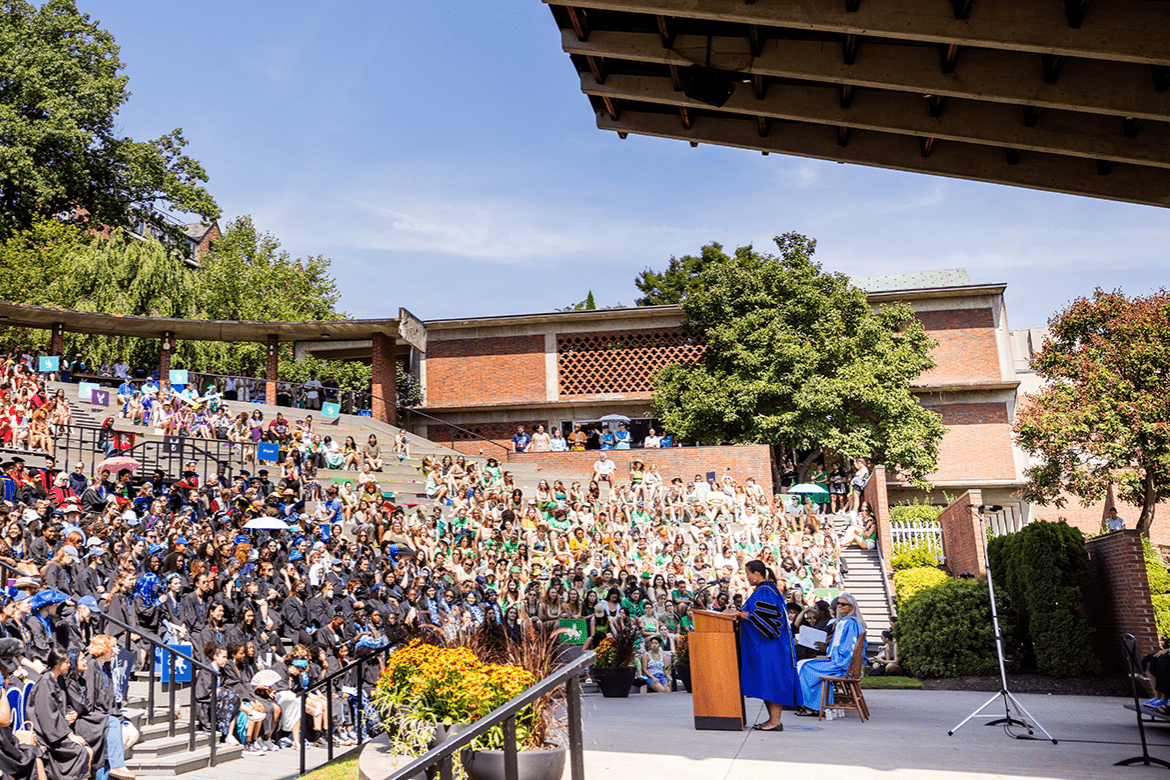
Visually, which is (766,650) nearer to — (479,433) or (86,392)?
(86,392)

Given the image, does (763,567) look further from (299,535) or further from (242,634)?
(299,535)

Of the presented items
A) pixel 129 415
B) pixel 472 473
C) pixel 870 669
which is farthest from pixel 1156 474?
pixel 129 415

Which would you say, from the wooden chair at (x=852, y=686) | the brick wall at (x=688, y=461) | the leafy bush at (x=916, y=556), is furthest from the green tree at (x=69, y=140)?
the wooden chair at (x=852, y=686)

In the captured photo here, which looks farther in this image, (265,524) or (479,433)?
(479,433)

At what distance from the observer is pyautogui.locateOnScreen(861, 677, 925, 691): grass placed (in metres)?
12.5

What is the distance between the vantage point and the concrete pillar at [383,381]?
27.9 meters

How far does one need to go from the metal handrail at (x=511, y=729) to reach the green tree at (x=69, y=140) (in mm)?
36726

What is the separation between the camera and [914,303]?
28844 mm

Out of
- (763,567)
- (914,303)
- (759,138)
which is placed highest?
(914,303)

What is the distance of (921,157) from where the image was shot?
646 cm

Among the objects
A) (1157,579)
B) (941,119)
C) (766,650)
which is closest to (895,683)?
(1157,579)

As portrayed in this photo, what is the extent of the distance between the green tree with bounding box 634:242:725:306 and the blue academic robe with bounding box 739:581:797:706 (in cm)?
3271

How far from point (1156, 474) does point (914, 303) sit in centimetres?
864

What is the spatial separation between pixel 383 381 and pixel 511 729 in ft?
81.8
